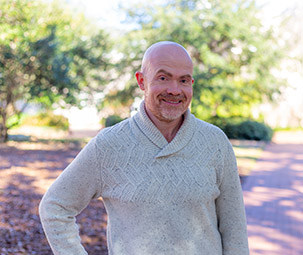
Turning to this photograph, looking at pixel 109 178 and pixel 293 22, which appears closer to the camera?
pixel 109 178

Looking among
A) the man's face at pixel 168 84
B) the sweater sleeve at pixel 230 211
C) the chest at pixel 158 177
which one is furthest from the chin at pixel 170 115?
the sweater sleeve at pixel 230 211

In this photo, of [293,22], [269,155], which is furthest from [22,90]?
[293,22]

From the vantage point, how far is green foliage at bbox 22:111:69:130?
22756 millimetres

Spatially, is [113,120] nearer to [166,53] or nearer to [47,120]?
[47,120]

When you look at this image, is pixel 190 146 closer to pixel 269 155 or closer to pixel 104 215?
pixel 104 215

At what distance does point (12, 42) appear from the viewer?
47.3 feet

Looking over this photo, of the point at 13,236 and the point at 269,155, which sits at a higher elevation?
the point at 13,236

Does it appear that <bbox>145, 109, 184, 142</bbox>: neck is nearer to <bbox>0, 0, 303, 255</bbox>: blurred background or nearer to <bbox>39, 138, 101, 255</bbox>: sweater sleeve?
<bbox>39, 138, 101, 255</bbox>: sweater sleeve

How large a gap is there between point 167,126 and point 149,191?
30cm

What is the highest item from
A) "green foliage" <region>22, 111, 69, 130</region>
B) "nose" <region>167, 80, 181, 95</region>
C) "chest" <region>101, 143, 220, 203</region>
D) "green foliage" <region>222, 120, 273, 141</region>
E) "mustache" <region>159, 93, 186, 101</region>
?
"nose" <region>167, 80, 181, 95</region>

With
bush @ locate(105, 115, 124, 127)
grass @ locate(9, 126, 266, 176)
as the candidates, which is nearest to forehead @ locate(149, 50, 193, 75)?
grass @ locate(9, 126, 266, 176)

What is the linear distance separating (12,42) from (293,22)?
839 inches

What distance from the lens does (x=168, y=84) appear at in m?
1.61

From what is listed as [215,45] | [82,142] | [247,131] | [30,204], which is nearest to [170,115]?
[30,204]
